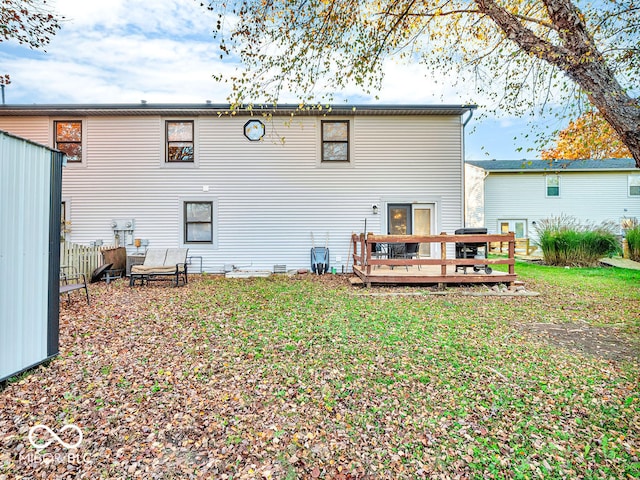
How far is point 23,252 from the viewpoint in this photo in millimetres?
3129

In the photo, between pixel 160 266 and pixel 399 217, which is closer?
pixel 160 266

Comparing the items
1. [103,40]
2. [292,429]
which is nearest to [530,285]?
[292,429]

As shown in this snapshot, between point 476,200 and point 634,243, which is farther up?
point 476,200

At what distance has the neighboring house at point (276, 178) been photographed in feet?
34.2

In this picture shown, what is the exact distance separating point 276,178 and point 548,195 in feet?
53.2

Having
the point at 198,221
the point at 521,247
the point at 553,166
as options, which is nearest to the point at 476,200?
the point at 521,247

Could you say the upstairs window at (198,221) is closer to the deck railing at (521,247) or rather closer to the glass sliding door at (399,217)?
the glass sliding door at (399,217)

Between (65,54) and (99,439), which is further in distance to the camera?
(65,54)

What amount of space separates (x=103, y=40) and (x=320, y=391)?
11.2 meters

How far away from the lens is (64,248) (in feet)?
25.6

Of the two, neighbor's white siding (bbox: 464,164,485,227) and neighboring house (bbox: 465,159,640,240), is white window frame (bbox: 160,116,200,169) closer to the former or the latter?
neighbor's white siding (bbox: 464,164,485,227)

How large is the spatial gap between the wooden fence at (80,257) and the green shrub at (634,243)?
1699cm

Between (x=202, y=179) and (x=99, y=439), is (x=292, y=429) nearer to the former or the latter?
(x=99, y=439)

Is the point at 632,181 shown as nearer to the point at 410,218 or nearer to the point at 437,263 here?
the point at 410,218
